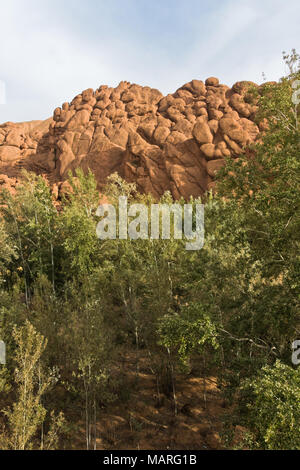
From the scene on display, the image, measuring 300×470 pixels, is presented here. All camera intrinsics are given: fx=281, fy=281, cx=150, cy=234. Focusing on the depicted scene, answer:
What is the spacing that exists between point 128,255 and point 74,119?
51.5m

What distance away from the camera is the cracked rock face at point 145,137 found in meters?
42.8

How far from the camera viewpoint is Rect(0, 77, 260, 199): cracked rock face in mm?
42781

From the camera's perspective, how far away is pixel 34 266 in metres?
25.3

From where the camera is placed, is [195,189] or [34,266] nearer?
[34,266]

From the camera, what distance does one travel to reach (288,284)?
787 cm

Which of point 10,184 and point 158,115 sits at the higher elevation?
point 158,115

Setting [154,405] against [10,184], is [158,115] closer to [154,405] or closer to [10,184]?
[10,184]

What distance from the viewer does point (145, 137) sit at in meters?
51.3
